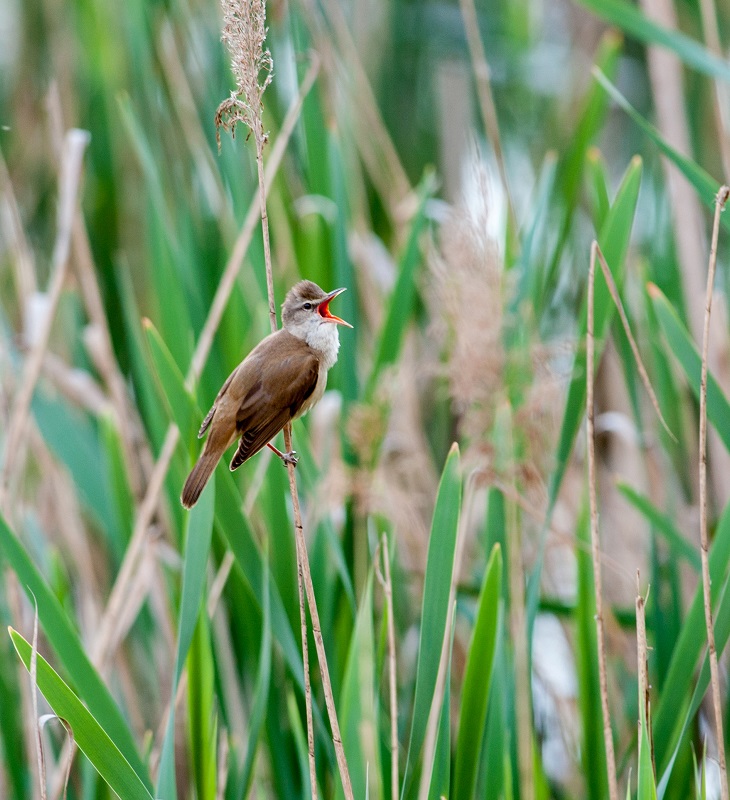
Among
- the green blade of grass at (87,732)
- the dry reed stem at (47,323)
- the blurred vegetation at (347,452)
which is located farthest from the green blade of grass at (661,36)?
the green blade of grass at (87,732)

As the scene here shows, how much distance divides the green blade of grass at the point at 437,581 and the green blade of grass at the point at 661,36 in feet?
2.95

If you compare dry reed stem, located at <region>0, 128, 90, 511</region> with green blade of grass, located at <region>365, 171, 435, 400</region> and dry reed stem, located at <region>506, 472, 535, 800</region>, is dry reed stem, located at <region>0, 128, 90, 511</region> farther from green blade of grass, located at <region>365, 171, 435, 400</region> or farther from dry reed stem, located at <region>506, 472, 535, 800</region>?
dry reed stem, located at <region>506, 472, 535, 800</region>

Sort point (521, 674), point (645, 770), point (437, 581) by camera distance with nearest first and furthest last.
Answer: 1. point (645, 770)
2. point (437, 581)
3. point (521, 674)

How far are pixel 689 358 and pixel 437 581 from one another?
21.0 inches

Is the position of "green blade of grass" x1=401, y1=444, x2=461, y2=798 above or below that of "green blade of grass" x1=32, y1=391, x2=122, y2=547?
below

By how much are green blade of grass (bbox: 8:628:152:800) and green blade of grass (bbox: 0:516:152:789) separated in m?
0.11

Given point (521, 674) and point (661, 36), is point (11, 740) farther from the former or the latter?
point (661, 36)

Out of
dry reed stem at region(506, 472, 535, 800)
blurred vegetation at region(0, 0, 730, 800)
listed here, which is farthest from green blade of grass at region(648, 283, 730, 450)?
dry reed stem at region(506, 472, 535, 800)

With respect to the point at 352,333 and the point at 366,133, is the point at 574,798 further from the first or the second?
the point at 366,133

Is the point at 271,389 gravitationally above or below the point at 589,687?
above

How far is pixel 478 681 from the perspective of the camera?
1.31m

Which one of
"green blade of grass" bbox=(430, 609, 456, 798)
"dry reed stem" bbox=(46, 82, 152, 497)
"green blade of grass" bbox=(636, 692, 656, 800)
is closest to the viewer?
"green blade of grass" bbox=(636, 692, 656, 800)

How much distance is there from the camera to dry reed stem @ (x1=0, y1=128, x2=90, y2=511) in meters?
1.66

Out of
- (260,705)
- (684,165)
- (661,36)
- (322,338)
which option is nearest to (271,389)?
(322,338)
